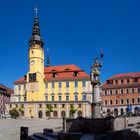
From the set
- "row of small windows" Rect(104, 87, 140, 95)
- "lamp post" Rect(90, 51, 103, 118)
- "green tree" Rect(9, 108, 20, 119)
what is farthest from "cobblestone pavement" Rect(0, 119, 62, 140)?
"row of small windows" Rect(104, 87, 140, 95)

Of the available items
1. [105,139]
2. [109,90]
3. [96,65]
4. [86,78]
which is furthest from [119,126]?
[109,90]

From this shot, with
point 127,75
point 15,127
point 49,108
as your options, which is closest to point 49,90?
point 49,108

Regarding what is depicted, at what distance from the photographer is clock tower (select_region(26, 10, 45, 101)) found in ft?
257

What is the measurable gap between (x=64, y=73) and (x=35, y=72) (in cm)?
747

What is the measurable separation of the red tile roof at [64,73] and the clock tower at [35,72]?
2242mm

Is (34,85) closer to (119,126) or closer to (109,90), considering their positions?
(109,90)

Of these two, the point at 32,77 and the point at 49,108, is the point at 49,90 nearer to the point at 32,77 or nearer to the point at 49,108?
the point at 49,108

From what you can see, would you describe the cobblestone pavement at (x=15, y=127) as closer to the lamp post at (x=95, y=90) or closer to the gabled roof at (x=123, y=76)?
the lamp post at (x=95, y=90)

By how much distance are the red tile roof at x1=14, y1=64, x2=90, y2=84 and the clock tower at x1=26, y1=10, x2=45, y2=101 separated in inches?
88.3

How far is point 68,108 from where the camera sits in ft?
249

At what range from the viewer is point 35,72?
7838 centimetres

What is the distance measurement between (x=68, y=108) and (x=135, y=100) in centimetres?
1653

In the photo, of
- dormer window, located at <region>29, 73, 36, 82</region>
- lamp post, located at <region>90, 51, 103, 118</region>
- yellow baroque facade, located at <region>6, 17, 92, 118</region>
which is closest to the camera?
→ lamp post, located at <region>90, 51, 103, 118</region>

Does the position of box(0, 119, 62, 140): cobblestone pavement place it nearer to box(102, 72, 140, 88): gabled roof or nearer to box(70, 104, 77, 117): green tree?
box(70, 104, 77, 117): green tree
